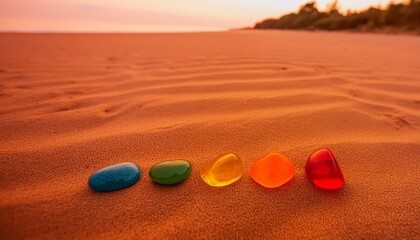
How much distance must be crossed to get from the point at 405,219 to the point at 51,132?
1.19m

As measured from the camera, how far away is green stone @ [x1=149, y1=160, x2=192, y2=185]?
28.2 inches

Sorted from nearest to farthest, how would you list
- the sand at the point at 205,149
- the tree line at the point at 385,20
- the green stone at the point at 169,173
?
1. the sand at the point at 205,149
2. the green stone at the point at 169,173
3. the tree line at the point at 385,20

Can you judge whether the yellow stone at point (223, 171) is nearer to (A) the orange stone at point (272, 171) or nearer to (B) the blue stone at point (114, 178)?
(A) the orange stone at point (272, 171)

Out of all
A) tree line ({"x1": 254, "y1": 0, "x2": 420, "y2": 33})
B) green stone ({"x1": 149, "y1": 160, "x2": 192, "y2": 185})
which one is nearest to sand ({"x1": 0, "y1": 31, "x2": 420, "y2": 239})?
green stone ({"x1": 149, "y1": 160, "x2": 192, "y2": 185})

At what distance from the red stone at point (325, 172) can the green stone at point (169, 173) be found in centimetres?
37

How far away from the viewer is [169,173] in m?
0.72

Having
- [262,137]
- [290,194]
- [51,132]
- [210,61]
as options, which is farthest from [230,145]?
[210,61]

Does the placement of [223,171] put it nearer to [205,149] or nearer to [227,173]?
[227,173]

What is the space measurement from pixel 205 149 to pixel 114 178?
1.10 feet

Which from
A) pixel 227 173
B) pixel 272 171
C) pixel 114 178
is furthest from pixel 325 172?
pixel 114 178

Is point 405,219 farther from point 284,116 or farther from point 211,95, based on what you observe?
point 211,95

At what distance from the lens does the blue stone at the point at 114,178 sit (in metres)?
0.69

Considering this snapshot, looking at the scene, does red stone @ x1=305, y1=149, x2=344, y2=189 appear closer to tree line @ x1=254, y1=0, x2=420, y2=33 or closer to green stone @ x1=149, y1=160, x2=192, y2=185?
green stone @ x1=149, y1=160, x2=192, y2=185

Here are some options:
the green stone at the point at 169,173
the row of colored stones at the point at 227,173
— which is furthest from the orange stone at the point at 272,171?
the green stone at the point at 169,173
